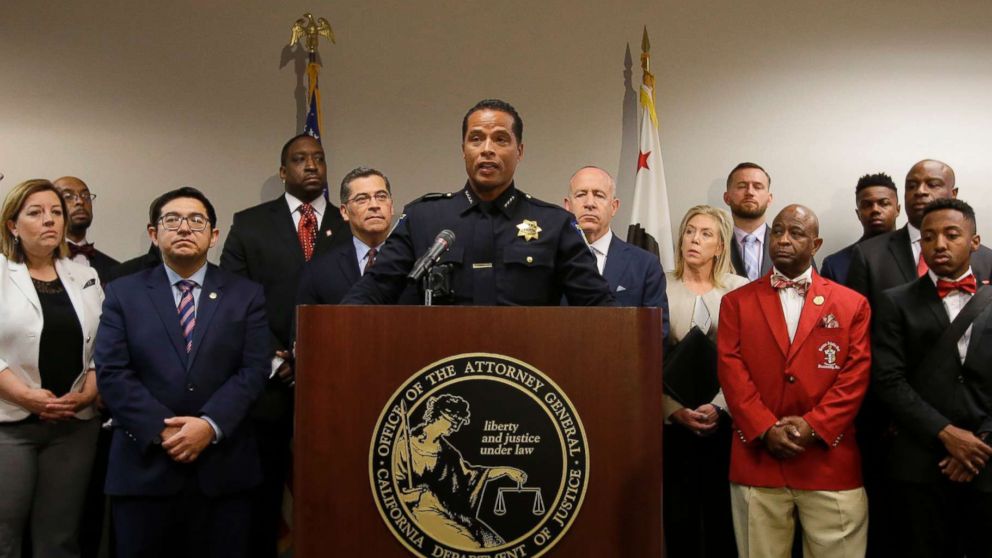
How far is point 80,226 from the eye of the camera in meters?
4.71

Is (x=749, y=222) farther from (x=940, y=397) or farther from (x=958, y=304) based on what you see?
(x=940, y=397)

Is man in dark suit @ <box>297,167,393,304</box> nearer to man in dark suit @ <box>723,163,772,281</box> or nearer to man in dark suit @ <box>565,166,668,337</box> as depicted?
man in dark suit @ <box>565,166,668,337</box>

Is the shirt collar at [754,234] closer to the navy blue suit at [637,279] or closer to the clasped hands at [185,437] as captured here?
the navy blue suit at [637,279]

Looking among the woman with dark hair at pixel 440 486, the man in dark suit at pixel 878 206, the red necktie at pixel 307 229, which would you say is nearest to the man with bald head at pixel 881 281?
the man in dark suit at pixel 878 206

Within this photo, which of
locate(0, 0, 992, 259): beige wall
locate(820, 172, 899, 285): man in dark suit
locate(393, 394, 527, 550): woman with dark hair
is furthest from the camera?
locate(0, 0, 992, 259): beige wall

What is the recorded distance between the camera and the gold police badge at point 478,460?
198cm

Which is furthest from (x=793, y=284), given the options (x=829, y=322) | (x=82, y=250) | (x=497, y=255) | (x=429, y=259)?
(x=82, y=250)

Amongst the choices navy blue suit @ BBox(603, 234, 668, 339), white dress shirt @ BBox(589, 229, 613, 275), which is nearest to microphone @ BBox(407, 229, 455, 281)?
navy blue suit @ BBox(603, 234, 668, 339)

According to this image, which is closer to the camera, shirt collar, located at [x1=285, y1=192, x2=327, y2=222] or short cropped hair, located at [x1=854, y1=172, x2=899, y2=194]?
shirt collar, located at [x1=285, y1=192, x2=327, y2=222]

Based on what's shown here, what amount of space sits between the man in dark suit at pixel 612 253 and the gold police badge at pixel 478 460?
1751 millimetres

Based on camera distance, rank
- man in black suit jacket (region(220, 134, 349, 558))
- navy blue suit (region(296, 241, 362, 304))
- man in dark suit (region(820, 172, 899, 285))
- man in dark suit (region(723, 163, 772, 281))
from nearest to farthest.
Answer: navy blue suit (region(296, 241, 362, 304))
man in black suit jacket (region(220, 134, 349, 558))
man in dark suit (region(723, 163, 772, 281))
man in dark suit (region(820, 172, 899, 285))

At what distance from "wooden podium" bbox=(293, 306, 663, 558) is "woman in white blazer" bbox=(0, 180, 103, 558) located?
1.97 meters

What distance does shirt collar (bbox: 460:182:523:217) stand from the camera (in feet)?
8.25

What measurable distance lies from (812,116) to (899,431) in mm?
2651
